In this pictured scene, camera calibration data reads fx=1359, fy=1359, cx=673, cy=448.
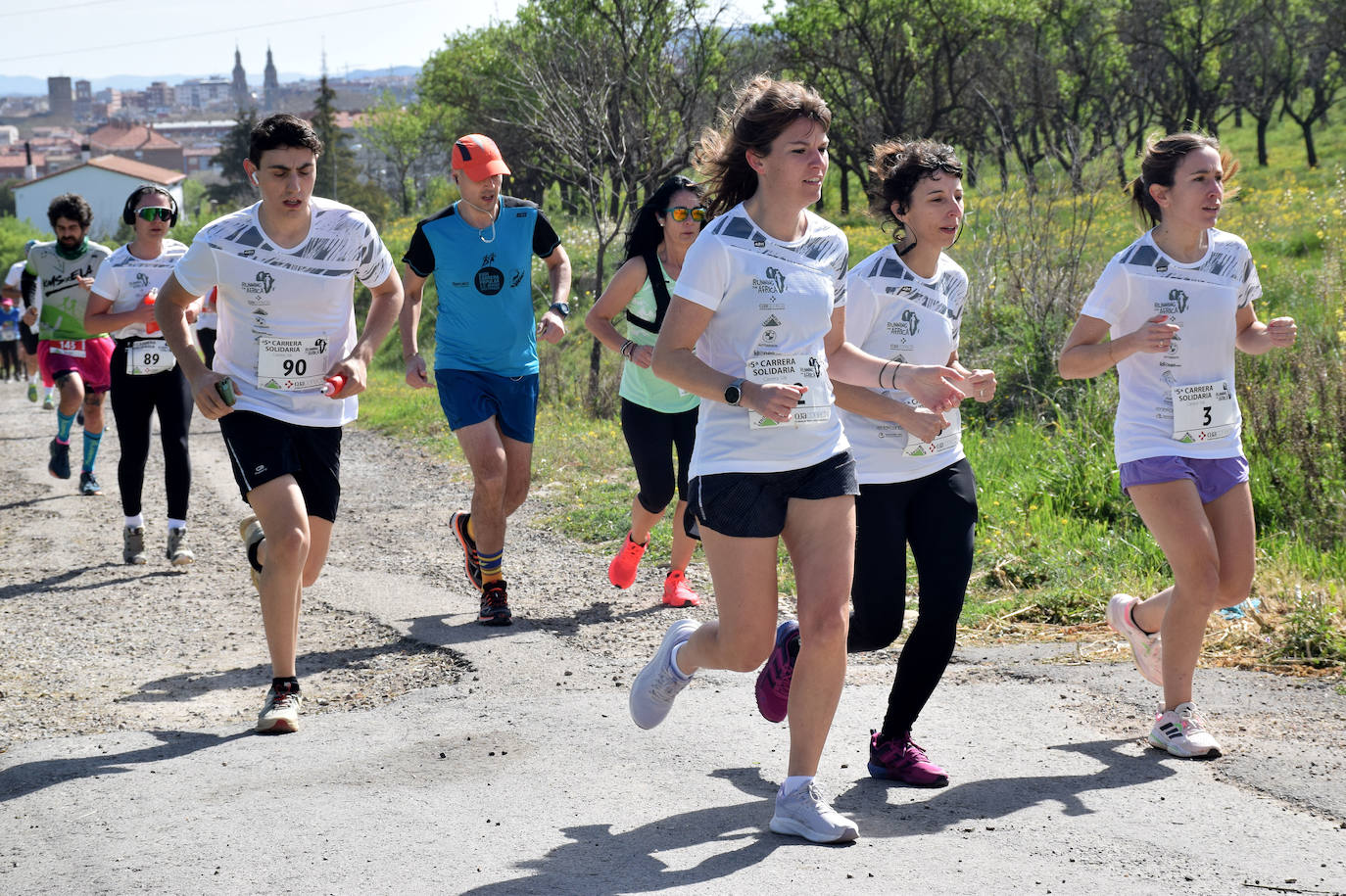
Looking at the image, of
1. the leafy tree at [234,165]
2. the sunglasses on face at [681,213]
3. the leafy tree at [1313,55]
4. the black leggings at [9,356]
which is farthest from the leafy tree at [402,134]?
the sunglasses on face at [681,213]

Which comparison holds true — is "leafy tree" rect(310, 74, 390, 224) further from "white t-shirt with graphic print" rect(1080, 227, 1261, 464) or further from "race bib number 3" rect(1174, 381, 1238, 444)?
"race bib number 3" rect(1174, 381, 1238, 444)

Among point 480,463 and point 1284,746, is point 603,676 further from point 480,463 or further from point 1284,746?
point 1284,746

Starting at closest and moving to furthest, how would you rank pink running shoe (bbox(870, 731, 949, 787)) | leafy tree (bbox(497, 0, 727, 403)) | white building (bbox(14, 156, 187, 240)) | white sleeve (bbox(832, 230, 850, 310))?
white sleeve (bbox(832, 230, 850, 310)) → pink running shoe (bbox(870, 731, 949, 787)) → leafy tree (bbox(497, 0, 727, 403)) → white building (bbox(14, 156, 187, 240))

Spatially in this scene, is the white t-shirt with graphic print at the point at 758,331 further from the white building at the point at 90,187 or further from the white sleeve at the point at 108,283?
the white building at the point at 90,187

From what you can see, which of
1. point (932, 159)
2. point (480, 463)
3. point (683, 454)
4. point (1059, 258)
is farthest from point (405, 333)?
point (1059, 258)

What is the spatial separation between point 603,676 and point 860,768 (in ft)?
5.07

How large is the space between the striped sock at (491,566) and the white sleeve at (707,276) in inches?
129

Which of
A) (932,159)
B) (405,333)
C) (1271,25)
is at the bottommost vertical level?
(405,333)

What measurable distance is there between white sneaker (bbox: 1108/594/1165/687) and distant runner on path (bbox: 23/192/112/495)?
7391 millimetres

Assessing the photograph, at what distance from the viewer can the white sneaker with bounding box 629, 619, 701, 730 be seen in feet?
14.8

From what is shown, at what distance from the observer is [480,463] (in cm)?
680

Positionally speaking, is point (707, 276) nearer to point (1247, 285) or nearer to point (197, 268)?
point (1247, 285)

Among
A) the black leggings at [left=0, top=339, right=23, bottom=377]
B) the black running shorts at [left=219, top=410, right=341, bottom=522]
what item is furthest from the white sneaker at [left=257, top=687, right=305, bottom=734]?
the black leggings at [left=0, top=339, right=23, bottom=377]

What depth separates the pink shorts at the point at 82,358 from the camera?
34.2ft
